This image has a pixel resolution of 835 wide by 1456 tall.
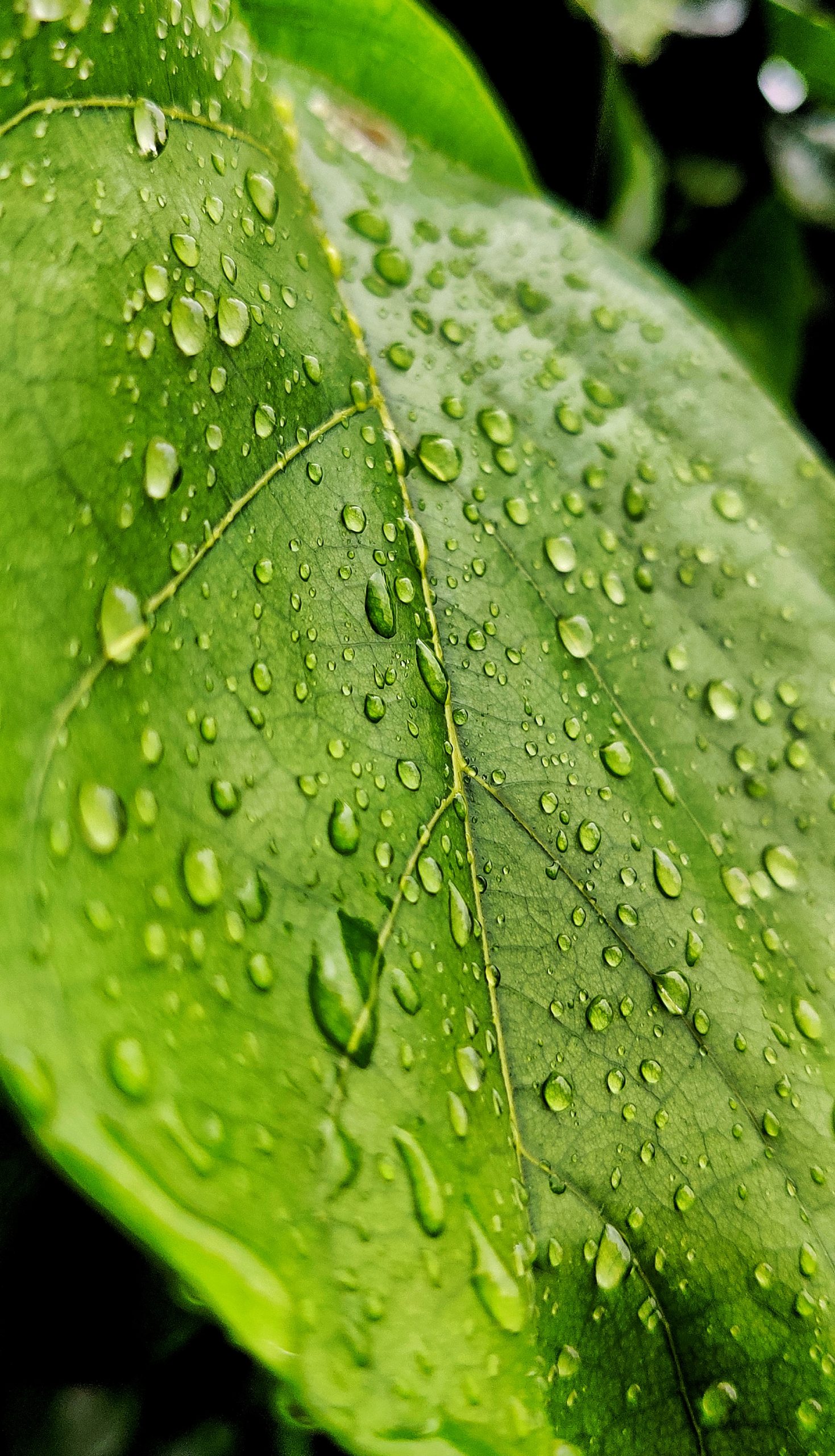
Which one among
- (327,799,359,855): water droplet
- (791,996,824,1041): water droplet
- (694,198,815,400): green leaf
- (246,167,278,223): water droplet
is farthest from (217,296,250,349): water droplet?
(694,198,815,400): green leaf

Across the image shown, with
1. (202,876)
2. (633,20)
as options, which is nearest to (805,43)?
(633,20)

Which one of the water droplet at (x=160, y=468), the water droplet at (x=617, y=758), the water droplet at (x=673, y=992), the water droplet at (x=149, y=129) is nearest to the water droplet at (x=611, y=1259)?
the water droplet at (x=673, y=992)

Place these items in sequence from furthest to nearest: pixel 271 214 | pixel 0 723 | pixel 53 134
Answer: pixel 271 214 < pixel 53 134 < pixel 0 723

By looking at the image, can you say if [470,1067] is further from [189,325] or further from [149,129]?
[149,129]

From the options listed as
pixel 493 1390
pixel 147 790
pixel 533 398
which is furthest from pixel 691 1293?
pixel 533 398

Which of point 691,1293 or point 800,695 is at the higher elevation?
point 800,695

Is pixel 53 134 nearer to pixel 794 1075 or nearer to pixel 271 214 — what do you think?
pixel 271 214

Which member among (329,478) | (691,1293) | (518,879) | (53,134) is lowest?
(691,1293)
